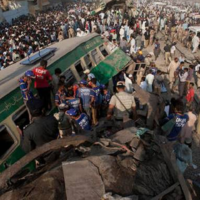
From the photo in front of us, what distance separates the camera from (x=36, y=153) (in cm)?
319

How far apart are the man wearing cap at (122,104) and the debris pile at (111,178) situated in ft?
7.60

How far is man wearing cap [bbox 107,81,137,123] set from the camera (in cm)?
559

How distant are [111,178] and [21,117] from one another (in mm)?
3383

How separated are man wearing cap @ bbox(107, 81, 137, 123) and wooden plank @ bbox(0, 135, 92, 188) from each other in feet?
7.42

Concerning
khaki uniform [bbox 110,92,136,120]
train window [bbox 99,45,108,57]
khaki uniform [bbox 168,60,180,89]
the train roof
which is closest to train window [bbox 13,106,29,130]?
the train roof

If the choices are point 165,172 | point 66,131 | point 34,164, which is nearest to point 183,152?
point 165,172

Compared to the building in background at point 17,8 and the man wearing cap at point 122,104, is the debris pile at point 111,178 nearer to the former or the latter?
the man wearing cap at point 122,104

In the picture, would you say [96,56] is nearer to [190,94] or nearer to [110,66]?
[110,66]

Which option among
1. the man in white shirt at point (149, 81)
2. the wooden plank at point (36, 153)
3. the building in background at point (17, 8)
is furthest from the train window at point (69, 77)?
the building in background at point (17, 8)

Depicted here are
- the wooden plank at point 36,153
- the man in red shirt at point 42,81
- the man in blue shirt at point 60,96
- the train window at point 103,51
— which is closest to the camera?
the wooden plank at point 36,153

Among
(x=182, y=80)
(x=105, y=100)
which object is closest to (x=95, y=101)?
(x=105, y=100)

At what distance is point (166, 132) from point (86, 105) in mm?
2447

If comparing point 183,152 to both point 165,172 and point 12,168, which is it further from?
point 12,168

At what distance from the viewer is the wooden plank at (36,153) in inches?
116
